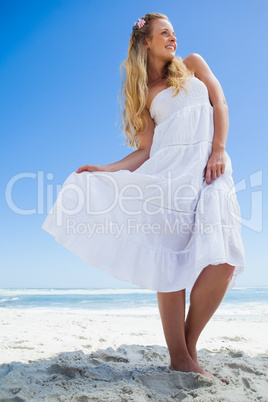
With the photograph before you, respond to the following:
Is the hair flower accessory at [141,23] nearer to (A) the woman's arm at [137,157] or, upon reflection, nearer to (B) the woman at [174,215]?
(B) the woman at [174,215]

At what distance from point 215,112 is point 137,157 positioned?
0.54 meters

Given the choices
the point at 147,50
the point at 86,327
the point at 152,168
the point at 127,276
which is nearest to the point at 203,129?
the point at 152,168

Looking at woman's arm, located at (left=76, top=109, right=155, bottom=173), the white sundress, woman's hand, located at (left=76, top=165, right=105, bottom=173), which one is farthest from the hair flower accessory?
woman's hand, located at (left=76, top=165, right=105, bottom=173)

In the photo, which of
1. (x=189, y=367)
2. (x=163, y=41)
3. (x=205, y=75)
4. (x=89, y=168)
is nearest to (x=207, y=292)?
(x=189, y=367)

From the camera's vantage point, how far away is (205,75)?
2262mm

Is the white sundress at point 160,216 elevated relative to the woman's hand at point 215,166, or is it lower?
lower

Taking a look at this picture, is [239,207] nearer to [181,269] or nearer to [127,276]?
[181,269]

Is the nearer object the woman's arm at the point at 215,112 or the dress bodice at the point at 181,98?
the woman's arm at the point at 215,112

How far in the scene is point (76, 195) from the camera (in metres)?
1.95

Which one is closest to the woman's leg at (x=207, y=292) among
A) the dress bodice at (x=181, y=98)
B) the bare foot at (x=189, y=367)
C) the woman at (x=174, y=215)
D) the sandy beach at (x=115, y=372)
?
the woman at (x=174, y=215)

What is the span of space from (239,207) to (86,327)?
2833 millimetres

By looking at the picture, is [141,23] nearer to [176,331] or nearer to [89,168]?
[89,168]

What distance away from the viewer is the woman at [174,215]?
1802mm

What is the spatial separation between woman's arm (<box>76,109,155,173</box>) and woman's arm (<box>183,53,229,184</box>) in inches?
16.3
